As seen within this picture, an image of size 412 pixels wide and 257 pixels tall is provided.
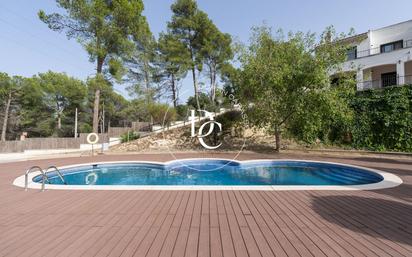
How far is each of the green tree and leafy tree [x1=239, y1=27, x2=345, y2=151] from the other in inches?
389

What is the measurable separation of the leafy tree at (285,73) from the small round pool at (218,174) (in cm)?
322

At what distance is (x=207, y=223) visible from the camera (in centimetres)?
361

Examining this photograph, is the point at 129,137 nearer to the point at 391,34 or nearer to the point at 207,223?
the point at 207,223

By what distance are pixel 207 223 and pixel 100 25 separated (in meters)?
17.9

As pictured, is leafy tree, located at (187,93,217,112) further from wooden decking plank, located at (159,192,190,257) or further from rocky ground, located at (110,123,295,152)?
wooden decking plank, located at (159,192,190,257)

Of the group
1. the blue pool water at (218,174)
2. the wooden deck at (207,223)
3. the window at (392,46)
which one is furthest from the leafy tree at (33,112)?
the window at (392,46)

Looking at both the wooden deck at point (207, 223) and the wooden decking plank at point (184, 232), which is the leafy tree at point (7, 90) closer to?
the wooden deck at point (207, 223)

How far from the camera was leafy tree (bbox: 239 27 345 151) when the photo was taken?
1195 cm

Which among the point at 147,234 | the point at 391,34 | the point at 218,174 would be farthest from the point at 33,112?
the point at 391,34

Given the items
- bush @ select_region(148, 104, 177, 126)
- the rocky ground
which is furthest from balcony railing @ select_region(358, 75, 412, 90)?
bush @ select_region(148, 104, 177, 126)

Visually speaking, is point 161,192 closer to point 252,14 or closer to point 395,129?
point 395,129

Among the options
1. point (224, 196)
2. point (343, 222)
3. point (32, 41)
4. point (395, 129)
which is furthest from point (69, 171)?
point (395, 129)

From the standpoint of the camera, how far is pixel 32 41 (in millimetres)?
17297

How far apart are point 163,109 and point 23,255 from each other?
58.8 feet
